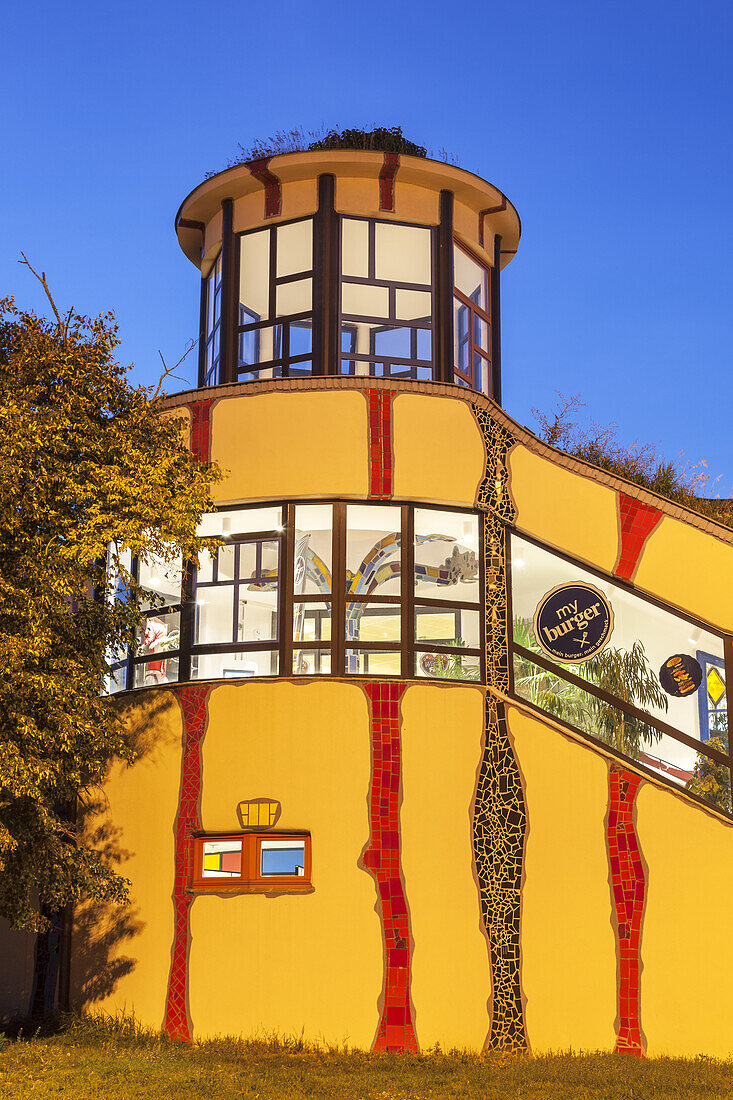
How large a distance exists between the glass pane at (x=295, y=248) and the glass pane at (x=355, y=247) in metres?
0.45

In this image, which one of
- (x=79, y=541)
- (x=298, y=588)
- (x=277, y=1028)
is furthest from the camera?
(x=298, y=588)

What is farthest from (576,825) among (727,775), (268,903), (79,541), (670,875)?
(79,541)

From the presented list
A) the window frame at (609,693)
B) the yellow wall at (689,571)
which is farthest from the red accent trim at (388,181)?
the yellow wall at (689,571)

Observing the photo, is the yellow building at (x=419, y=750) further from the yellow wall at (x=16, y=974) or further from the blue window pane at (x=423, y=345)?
the blue window pane at (x=423, y=345)

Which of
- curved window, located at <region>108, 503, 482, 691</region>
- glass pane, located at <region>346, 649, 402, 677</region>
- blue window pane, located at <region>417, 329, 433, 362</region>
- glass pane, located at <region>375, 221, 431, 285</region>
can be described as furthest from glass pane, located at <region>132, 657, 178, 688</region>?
glass pane, located at <region>375, 221, 431, 285</region>

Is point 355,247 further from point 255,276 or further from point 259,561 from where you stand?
point 259,561

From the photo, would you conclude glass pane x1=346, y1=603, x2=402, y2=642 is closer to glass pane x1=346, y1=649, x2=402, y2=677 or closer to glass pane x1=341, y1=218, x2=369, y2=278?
glass pane x1=346, y1=649, x2=402, y2=677

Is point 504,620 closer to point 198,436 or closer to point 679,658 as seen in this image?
point 679,658

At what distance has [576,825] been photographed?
549 inches

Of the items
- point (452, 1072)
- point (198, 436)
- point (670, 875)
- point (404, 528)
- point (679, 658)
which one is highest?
point (198, 436)

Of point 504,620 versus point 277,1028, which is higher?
point 504,620

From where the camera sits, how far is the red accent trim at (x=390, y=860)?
1312 centimetres

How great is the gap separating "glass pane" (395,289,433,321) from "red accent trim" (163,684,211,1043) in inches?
233

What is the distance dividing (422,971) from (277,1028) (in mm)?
1600
